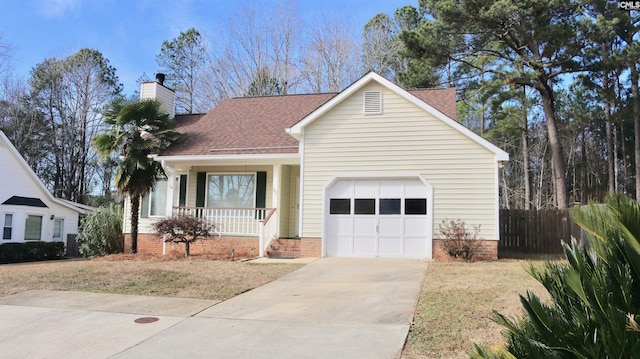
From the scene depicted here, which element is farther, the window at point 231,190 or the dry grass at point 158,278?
the window at point 231,190

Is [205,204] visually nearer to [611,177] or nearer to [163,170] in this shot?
[163,170]

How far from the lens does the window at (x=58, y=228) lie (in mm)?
26703

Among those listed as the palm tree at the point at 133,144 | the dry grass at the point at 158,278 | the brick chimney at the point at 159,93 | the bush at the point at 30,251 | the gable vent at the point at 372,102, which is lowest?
the bush at the point at 30,251

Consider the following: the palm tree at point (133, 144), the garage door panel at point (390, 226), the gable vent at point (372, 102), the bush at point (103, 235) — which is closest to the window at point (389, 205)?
the garage door panel at point (390, 226)

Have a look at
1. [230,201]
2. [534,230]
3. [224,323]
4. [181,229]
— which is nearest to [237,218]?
[230,201]

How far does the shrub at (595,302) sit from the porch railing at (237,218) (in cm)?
1277

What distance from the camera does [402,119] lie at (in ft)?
46.9

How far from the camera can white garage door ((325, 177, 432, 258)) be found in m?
14.1

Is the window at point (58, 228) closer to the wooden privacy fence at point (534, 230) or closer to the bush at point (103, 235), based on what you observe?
the bush at point (103, 235)

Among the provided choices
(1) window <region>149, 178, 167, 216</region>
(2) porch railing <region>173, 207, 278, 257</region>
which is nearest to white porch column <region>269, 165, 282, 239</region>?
(2) porch railing <region>173, 207, 278, 257</region>

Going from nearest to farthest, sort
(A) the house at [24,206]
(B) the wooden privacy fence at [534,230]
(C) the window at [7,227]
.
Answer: (B) the wooden privacy fence at [534,230] → (C) the window at [7,227] → (A) the house at [24,206]

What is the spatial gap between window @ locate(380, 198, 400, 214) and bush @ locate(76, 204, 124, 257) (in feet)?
33.1

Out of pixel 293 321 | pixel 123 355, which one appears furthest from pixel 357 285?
pixel 123 355

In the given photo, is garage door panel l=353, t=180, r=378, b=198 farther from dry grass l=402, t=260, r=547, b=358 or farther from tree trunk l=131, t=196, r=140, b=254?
tree trunk l=131, t=196, r=140, b=254
